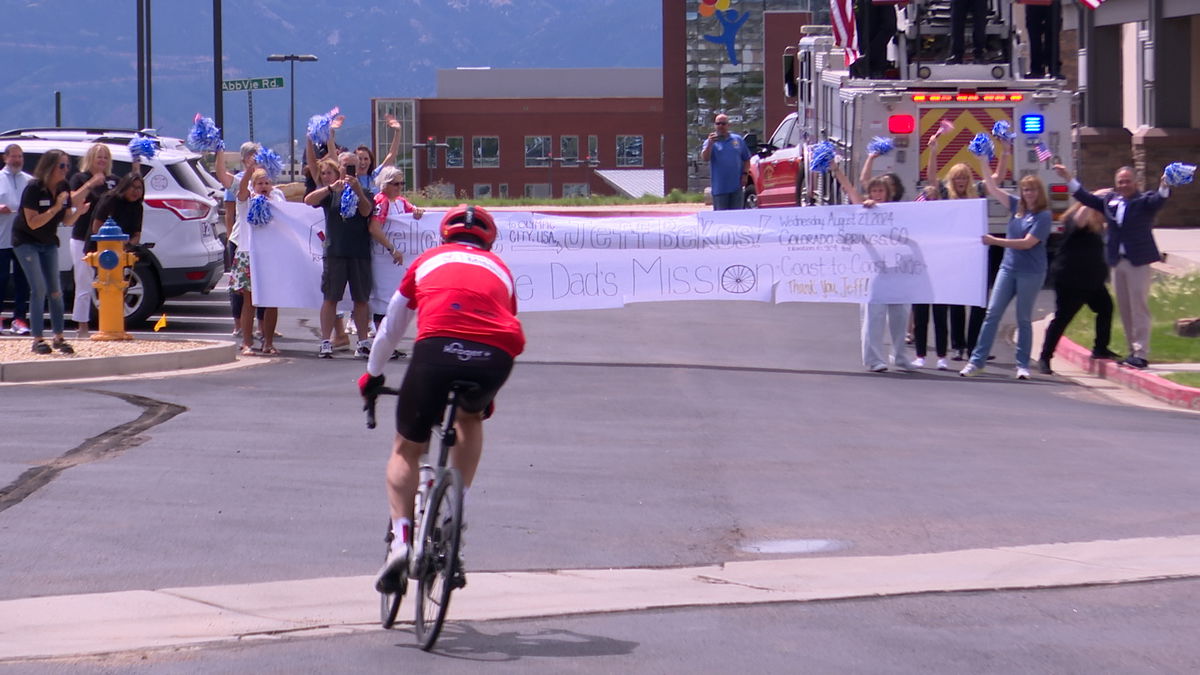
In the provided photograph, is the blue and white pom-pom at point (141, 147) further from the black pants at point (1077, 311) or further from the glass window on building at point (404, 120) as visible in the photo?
the glass window on building at point (404, 120)

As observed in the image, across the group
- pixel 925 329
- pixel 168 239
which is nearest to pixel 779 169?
pixel 925 329

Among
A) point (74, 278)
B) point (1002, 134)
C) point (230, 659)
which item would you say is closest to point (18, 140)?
point (74, 278)

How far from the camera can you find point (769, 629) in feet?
22.6

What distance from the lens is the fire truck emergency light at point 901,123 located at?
61.6 feet

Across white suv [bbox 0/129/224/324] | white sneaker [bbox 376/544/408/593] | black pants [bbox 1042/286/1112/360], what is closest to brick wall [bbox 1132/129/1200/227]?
black pants [bbox 1042/286/1112/360]

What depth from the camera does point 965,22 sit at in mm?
20484

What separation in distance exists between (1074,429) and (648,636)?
6.14 meters

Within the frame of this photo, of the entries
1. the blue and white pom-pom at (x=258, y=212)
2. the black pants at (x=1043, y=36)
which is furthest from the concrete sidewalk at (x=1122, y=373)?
the blue and white pom-pom at (x=258, y=212)

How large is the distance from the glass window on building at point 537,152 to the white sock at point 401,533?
275 ft

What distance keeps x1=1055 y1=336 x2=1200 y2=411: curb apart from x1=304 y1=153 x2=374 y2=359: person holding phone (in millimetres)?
6811

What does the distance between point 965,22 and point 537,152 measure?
231ft

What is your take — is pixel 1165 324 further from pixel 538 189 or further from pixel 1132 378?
pixel 538 189

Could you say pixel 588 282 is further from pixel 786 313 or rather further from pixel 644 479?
pixel 644 479

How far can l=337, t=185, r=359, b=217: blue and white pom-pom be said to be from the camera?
48.8 ft
